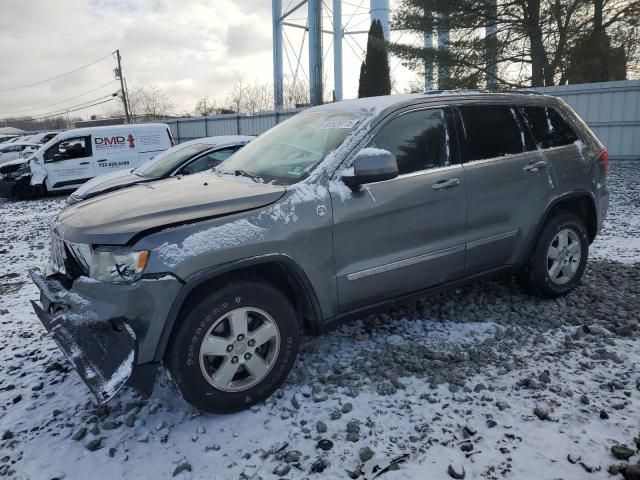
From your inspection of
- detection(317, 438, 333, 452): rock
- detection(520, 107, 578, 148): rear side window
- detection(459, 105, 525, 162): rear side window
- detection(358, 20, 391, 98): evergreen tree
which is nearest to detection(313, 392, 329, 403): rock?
detection(317, 438, 333, 452): rock

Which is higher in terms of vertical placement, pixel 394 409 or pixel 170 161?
pixel 170 161

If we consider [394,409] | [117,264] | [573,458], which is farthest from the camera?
[394,409]

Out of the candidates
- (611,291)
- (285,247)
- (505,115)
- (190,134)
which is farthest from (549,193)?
(190,134)

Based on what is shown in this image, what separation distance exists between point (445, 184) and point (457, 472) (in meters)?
1.87

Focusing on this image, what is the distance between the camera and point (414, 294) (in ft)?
11.4

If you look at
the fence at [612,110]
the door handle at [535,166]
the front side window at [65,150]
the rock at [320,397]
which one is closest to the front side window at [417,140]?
the door handle at [535,166]

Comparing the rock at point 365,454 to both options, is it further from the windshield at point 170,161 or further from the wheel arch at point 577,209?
the windshield at point 170,161

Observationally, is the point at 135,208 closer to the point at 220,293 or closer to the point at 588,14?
the point at 220,293

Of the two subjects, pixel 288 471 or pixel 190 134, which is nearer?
pixel 288 471

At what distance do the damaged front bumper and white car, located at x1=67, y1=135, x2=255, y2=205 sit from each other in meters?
5.26

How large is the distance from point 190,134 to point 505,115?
A: 27.9m

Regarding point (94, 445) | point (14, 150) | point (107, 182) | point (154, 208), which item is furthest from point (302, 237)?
point (14, 150)

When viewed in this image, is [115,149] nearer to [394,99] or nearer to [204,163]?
[204,163]

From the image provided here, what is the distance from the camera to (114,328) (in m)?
2.57
